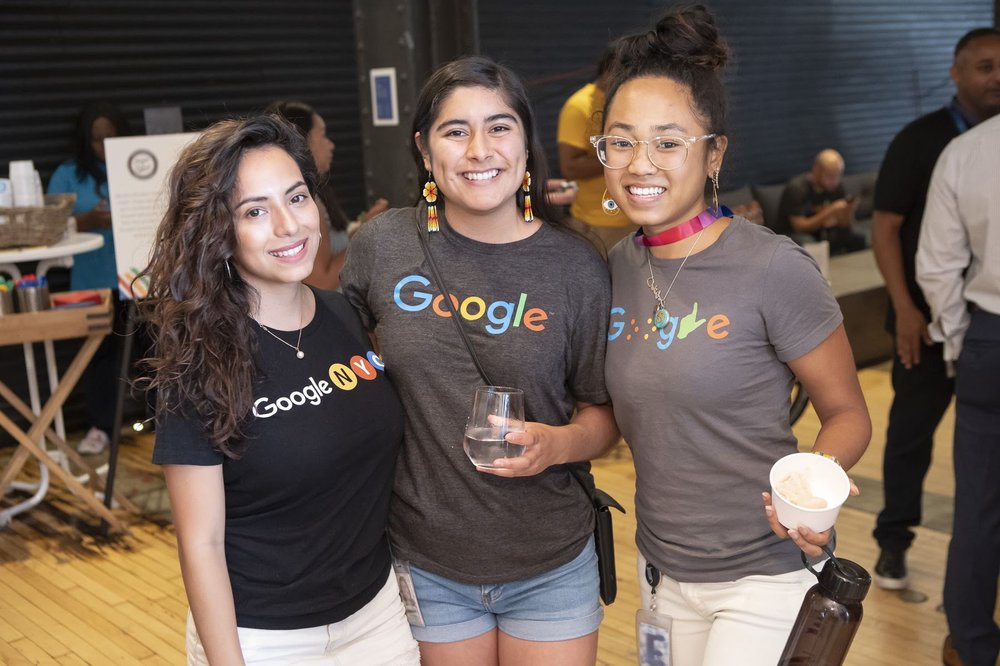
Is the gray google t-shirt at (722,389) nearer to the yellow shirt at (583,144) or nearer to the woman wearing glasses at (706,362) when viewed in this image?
the woman wearing glasses at (706,362)

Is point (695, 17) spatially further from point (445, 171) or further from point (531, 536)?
point (531, 536)

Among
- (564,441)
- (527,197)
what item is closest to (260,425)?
(564,441)

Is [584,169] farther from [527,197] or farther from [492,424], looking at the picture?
[492,424]

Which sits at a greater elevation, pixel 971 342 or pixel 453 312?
pixel 453 312

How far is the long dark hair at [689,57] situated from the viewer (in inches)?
76.4

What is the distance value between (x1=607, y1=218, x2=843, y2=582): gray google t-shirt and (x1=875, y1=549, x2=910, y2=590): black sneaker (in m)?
2.21

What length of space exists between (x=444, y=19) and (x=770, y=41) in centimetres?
556

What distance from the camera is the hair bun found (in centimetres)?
194

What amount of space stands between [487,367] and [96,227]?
447 cm

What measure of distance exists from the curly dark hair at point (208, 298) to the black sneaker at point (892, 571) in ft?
9.40

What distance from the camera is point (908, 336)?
3.78 meters

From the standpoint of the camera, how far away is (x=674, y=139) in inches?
75.7

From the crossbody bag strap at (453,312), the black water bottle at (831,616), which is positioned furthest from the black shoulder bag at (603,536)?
the black water bottle at (831,616)

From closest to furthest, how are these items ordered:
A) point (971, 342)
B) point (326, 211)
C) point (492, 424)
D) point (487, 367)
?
point (492, 424)
point (487, 367)
point (971, 342)
point (326, 211)
